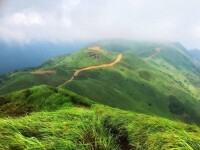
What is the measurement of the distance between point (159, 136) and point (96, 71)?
157329 millimetres

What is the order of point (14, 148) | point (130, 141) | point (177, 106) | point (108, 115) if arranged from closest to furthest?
point (14, 148) < point (130, 141) < point (108, 115) < point (177, 106)

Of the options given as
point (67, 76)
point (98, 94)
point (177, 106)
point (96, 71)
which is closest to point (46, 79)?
point (67, 76)

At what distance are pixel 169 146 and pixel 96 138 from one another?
3.34 meters

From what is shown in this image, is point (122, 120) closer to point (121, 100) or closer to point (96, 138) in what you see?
point (96, 138)

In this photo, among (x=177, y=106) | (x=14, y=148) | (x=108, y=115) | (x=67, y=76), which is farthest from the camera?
(x=177, y=106)

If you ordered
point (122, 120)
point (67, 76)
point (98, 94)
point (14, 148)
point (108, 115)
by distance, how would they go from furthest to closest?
point (67, 76) < point (98, 94) < point (108, 115) < point (122, 120) < point (14, 148)

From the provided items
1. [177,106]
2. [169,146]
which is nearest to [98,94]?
[177,106]

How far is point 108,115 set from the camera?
1989 centimetres

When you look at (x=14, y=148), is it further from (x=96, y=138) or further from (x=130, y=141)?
(x=130, y=141)

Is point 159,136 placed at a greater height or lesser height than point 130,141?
greater

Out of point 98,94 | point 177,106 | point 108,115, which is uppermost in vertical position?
point 108,115

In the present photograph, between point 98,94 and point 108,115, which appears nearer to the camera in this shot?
point 108,115

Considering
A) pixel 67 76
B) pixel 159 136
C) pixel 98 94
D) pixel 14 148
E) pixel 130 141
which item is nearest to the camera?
pixel 14 148

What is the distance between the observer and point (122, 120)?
18453mm
